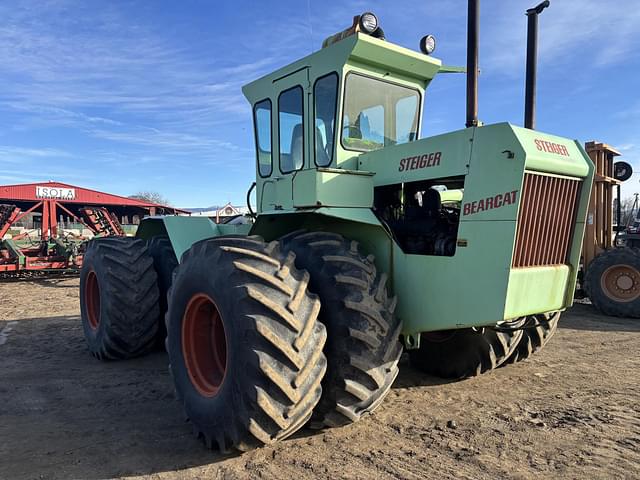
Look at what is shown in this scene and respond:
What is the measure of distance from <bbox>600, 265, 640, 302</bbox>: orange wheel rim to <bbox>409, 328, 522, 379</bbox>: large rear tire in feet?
17.6

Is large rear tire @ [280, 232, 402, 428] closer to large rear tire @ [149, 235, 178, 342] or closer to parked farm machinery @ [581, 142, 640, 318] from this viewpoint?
large rear tire @ [149, 235, 178, 342]

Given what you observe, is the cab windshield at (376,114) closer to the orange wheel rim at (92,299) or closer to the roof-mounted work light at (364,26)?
the roof-mounted work light at (364,26)

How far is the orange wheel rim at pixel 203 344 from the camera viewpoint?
3930 mm

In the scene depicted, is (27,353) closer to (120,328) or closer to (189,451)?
(120,328)

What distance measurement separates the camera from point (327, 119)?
14.6 ft

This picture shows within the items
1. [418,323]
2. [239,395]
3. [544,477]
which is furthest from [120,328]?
[544,477]

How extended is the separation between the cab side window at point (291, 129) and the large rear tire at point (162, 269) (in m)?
2.09

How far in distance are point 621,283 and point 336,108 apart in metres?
7.41

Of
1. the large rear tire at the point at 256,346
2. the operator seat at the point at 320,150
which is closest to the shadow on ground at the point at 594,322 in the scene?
the operator seat at the point at 320,150

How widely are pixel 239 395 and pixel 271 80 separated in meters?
3.07

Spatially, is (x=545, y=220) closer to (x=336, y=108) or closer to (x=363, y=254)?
(x=363, y=254)

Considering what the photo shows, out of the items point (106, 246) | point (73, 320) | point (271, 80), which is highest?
point (271, 80)

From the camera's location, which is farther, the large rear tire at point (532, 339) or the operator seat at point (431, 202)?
the large rear tire at point (532, 339)

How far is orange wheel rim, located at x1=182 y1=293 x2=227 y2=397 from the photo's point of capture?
393cm
